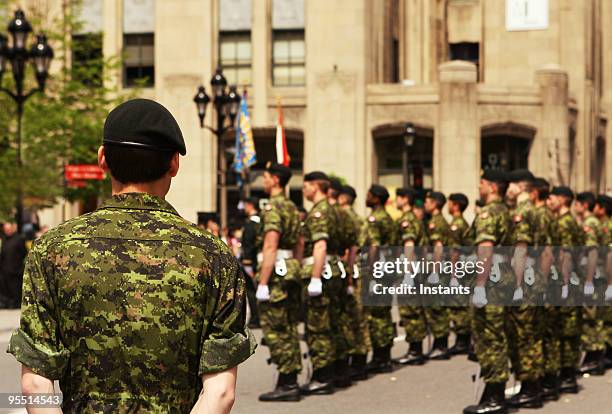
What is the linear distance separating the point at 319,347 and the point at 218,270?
8.91m

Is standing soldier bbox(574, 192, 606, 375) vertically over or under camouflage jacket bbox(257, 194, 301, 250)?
under

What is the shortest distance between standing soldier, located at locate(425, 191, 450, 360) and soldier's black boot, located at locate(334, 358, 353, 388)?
244 centimetres

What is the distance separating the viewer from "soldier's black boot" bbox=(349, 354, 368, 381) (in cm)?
1389

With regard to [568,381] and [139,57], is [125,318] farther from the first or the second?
[139,57]

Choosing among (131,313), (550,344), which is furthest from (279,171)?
(131,313)

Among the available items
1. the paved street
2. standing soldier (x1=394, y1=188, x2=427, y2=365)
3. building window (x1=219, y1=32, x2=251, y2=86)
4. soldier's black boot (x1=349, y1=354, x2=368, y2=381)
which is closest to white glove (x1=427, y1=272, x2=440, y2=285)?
standing soldier (x1=394, y1=188, x2=427, y2=365)

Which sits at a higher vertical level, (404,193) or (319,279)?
(404,193)

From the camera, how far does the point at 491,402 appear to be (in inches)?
441

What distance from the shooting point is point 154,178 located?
3885 millimetres

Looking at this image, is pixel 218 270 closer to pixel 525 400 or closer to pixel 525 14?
pixel 525 400

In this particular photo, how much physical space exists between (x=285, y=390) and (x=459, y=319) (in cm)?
504

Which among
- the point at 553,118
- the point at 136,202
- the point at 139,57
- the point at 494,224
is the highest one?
the point at 139,57

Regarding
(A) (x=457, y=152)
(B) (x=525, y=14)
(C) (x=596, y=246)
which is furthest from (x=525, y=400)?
(B) (x=525, y=14)

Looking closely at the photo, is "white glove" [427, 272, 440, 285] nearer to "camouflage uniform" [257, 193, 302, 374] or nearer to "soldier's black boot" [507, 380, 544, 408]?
"soldier's black boot" [507, 380, 544, 408]
